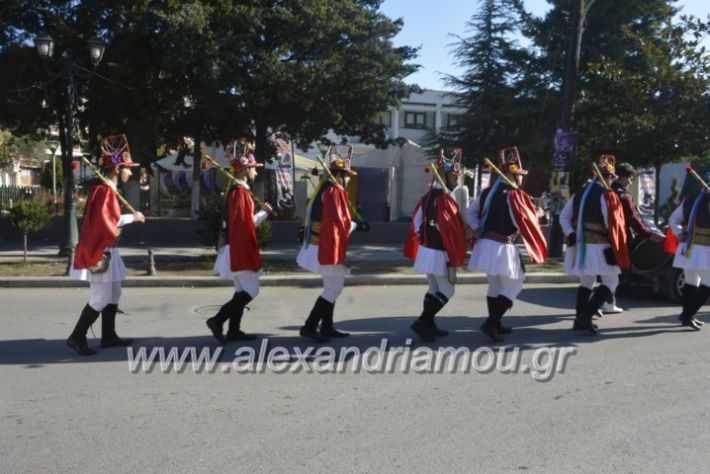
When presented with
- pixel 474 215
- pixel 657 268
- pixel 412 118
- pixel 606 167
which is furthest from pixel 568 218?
pixel 412 118

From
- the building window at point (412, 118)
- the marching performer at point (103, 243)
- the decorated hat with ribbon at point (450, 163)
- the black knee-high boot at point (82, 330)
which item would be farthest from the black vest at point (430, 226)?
the building window at point (412, 118)

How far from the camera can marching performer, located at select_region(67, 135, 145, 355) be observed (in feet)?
21.4

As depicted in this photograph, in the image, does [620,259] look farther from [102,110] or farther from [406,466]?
[102,110]

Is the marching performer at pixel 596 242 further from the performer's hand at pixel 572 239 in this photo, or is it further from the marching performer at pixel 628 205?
the marching performer at pixel 628 205

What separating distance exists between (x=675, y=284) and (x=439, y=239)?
172 inches

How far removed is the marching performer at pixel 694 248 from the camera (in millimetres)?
7789

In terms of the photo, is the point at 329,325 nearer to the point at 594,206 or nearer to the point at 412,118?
the point at 594,206

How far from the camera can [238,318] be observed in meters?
7.27

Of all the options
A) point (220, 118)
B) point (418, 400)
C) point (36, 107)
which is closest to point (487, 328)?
point (418, 400)

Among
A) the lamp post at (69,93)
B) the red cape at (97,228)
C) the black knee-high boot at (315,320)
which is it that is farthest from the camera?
the lamp post at (69,93)

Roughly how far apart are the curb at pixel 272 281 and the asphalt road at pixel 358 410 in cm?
353

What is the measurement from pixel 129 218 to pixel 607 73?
11.4 meters

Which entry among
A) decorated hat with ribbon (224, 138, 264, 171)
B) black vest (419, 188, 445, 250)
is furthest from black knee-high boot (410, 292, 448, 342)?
decorated hat with ribbon (224, 138, 264, 171)

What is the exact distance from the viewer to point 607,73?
14992 mm
